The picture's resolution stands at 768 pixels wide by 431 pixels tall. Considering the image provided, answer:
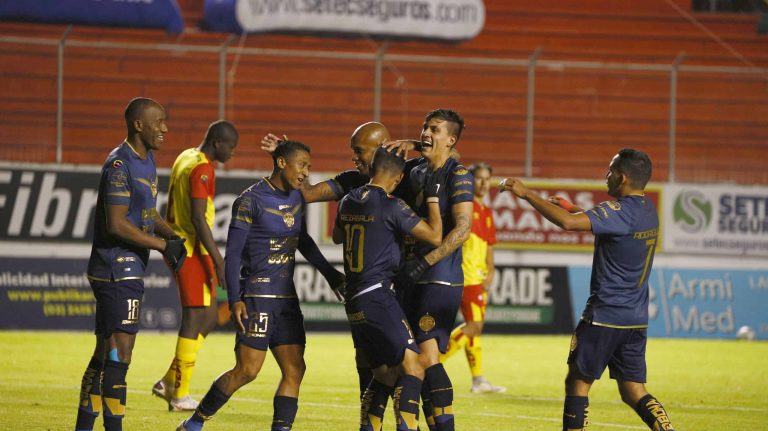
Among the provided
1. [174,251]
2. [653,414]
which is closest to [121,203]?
[174,251]

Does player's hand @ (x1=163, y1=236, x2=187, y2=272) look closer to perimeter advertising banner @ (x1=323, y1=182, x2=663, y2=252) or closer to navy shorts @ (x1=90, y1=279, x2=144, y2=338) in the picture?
navy shorts @ (x1=90, y1=279, x2=144, y2=338)

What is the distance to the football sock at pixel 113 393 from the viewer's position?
8391mm

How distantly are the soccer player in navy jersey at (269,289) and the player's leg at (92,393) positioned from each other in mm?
582

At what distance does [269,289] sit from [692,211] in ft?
42.9

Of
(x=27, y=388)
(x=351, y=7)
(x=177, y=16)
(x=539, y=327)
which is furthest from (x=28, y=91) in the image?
(x=27, y=388)

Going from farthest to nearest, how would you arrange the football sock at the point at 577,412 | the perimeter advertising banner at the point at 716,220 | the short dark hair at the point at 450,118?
the perimeter advertising banner at the point at 716,220, the short dark hair at the point at 450,118, the football sock at the point at 577,412

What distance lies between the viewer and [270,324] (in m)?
8.58

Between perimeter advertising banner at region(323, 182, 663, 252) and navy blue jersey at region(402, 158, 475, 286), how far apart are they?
36.6 ft

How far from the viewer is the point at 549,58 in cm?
2870

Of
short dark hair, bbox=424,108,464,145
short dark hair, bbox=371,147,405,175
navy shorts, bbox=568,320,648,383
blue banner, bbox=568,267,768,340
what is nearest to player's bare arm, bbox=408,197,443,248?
short dark hair, bbox=371,147,405,175

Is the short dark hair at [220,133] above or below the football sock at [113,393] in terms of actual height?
above

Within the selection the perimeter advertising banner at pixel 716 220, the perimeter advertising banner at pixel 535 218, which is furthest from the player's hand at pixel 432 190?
the perimeter advertising banner at pixel 716 220

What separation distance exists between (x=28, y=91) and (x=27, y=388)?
41.1ft

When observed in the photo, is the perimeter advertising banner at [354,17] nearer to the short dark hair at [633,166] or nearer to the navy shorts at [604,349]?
the short dark hair at [633,166]
